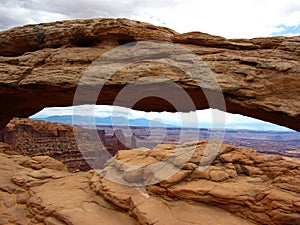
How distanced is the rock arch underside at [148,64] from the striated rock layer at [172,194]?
82.1 inches

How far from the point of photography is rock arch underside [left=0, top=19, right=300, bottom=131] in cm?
897

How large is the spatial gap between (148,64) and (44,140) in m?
42.7

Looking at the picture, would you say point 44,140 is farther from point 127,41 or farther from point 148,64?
point 148,64

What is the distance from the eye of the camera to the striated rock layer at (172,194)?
27.0 ft

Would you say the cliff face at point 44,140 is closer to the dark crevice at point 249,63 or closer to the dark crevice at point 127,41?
the dark crevice at point 127,41

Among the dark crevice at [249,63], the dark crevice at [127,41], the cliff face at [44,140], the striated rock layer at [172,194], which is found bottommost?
the cliff face at [44,140]

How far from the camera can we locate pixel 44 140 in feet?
156

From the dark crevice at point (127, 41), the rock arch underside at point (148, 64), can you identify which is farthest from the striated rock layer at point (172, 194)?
the dark crevice at point (127, 41)

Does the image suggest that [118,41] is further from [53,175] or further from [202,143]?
[53,175]

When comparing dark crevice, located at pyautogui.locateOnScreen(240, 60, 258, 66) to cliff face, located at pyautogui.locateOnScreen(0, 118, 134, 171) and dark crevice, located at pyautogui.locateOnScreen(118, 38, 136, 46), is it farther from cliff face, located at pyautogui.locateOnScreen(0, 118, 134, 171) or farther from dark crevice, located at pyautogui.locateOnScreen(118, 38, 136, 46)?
cliff face, located at pyautogui.locateOnScreen(0, 118, 134, 171)

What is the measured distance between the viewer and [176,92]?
1029 cm

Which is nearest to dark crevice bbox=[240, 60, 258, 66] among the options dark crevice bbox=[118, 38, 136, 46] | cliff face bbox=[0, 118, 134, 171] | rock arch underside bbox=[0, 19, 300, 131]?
rock arch underside bbox=[0, 19, 300, 131]

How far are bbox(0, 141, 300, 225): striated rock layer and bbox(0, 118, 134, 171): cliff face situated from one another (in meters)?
35.0

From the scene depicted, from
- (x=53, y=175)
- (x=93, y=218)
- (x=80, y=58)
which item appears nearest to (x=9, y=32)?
(x=80, y=58)
